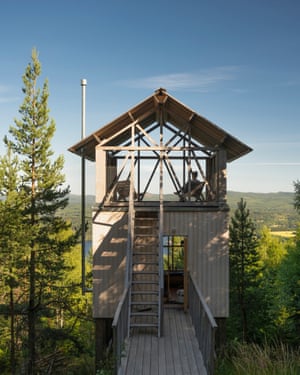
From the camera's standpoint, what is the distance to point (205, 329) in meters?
7.41

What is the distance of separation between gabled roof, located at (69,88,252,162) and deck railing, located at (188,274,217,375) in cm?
463

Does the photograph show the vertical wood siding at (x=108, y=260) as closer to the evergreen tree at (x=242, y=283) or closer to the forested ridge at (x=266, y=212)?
the forested ridge at (x=266, y=212)

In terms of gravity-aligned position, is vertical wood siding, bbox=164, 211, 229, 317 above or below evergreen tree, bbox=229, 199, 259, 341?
above

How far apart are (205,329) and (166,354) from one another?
1150mm

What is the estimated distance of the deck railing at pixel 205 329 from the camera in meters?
6.70

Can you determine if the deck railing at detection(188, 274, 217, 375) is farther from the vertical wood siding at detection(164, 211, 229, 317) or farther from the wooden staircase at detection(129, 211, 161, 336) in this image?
the wooden staircase at detection(129, 211, 161, 336)

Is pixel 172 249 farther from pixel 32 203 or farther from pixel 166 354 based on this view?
pixel 166 354

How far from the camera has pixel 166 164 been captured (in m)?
12.8

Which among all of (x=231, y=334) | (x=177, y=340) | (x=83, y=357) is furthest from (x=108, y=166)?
(x=83, y=357)

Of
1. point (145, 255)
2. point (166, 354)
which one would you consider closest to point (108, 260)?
point (145, 255)

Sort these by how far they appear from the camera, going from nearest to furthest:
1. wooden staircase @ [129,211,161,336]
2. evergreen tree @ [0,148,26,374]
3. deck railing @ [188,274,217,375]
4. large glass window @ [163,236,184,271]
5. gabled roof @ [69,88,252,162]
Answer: deck railing @ [188,274,217,375]
gabled roof @ [69,88,252,162]
wooden staircase @ [129,211,161,336]
large glass window @ [163,236,184,271]
evergreen tree @ [0,148,26,374]

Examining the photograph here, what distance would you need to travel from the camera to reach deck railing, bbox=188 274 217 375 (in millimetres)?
6695

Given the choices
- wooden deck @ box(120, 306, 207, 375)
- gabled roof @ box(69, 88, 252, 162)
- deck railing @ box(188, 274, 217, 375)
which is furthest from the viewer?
gabled roof @ box(69, 88, 252, 162)

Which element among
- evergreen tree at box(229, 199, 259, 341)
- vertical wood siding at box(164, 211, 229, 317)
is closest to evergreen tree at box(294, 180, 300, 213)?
evergreen tree at box(229, 199, 259, 341)
